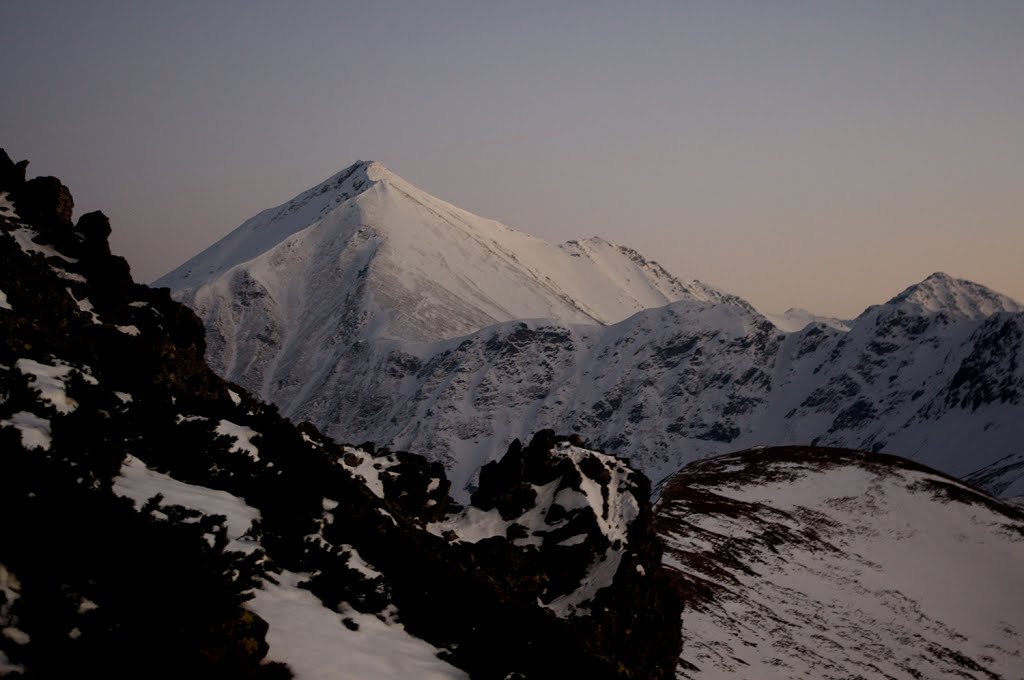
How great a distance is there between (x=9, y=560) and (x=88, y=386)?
8415mm

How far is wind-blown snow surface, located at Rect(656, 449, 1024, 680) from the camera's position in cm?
5509

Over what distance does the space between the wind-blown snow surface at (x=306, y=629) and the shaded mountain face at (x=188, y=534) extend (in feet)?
0.19

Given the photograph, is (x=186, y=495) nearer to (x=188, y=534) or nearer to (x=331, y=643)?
(x=188, y=534)

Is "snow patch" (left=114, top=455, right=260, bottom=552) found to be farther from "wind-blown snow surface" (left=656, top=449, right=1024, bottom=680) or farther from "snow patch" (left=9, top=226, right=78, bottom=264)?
"wind-blown snow surface" (left=656, top=449, right=1024, bottom=680)

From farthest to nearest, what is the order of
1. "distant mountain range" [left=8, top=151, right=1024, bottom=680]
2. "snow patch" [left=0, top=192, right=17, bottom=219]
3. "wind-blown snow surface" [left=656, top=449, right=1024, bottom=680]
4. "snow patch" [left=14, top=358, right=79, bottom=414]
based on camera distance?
"wind-blown snow surface" [left=656, top=449, right=1024, bottom=680] < "snow patch" [left=0, top=192, right=17, bottom=219] < "snow patch" [left=14, top=358, right=79, bottom=414] < "distant mountain range" [left=8, top=151, right=1024, bottom=680]

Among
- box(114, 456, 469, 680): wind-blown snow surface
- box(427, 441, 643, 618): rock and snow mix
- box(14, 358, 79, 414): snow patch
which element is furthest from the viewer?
box(427, 441, 643, 618): rock and snow mix

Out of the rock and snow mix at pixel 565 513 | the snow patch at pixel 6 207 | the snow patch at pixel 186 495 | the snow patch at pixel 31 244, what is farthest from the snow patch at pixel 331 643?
the snow patch at pixel 6 207

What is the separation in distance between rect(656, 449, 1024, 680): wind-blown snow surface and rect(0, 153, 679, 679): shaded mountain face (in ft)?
71.5

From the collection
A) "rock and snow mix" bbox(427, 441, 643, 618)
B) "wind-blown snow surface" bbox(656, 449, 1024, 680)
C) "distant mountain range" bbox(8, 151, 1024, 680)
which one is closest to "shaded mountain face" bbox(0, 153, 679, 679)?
"distant mountain range" bbox(8, 151, 1024, 680)

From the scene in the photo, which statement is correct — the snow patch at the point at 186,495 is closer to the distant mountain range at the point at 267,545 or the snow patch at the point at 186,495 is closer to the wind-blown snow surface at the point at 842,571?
the distant mountain range at the point at 267,545

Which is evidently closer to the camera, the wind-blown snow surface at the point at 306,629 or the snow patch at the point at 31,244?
the wind-blown snow surface at the point at 306,629

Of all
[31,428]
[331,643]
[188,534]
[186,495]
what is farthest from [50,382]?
[331,643]

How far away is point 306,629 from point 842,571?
68609 mm

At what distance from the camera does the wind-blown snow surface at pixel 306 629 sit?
13094mm
